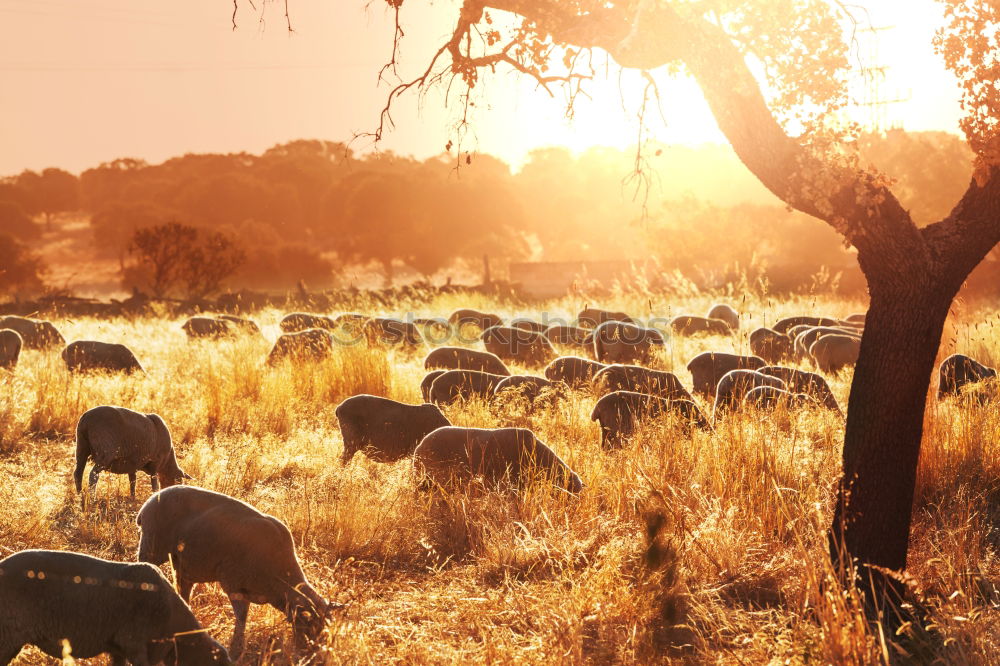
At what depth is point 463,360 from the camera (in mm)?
12391

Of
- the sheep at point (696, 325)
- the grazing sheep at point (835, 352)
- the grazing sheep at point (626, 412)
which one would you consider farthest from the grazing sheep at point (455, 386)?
the sheep at point (696, 325)

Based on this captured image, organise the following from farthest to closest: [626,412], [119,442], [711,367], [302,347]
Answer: [302,347] < [711,367] < [626,412] < [119,442]

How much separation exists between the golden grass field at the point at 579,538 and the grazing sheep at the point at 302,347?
2.97 meters

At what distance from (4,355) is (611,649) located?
11.9 metres

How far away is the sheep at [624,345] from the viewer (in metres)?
14.3

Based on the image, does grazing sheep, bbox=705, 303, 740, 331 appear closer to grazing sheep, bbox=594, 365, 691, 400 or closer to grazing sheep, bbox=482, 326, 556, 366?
grazing sheep, bbox=482, 326, 556, 366

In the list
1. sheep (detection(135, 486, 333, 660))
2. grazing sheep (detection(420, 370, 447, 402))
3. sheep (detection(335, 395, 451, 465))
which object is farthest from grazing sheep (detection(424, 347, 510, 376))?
sheep (detection(135, 486, 333, 660))

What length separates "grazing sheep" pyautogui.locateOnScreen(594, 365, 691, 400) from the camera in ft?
31.6

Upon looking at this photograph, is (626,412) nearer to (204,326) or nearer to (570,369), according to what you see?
(570,369)

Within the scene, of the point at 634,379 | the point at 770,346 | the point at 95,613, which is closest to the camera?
the point at 95,613

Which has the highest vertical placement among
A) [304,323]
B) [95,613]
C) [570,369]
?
[570,369]

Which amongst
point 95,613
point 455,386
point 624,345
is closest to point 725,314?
point 624,345

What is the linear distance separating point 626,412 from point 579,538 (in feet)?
9.15

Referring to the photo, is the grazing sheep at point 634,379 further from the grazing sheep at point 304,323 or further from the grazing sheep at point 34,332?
the grazing sheep at point 34,332
